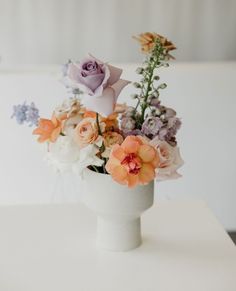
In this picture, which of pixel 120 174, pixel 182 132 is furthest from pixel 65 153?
pixel 182 132

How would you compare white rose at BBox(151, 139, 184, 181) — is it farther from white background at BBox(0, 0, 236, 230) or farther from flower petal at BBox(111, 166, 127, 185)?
white background at BBox(0, 0, 236, 230)

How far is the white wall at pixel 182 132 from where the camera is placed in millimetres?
2314

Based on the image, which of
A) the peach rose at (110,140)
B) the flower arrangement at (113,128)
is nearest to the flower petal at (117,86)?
the flower arrangement at (113,128)

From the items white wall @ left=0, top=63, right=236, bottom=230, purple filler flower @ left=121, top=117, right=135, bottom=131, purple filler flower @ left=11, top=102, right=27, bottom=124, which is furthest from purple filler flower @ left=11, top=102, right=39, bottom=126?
white wall @ left=0, top=63, right=236, bottom=230

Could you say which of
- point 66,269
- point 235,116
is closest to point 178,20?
point 235,116

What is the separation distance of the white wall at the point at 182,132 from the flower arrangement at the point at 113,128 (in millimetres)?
1066

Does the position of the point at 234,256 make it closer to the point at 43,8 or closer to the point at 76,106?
the point at 76,106

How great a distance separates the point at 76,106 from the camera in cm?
127

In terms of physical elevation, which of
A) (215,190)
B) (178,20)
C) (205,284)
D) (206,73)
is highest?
(178,20)

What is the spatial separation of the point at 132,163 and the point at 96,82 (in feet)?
0.59

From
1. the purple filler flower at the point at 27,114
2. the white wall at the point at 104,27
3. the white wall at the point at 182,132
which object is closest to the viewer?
the purple filler flower at the point at 27,114

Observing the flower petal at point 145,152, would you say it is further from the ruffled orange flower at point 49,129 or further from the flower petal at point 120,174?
the ruffled orange flower at point 49,129

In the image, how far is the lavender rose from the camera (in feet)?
3.68

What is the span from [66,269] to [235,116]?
4.44ft
